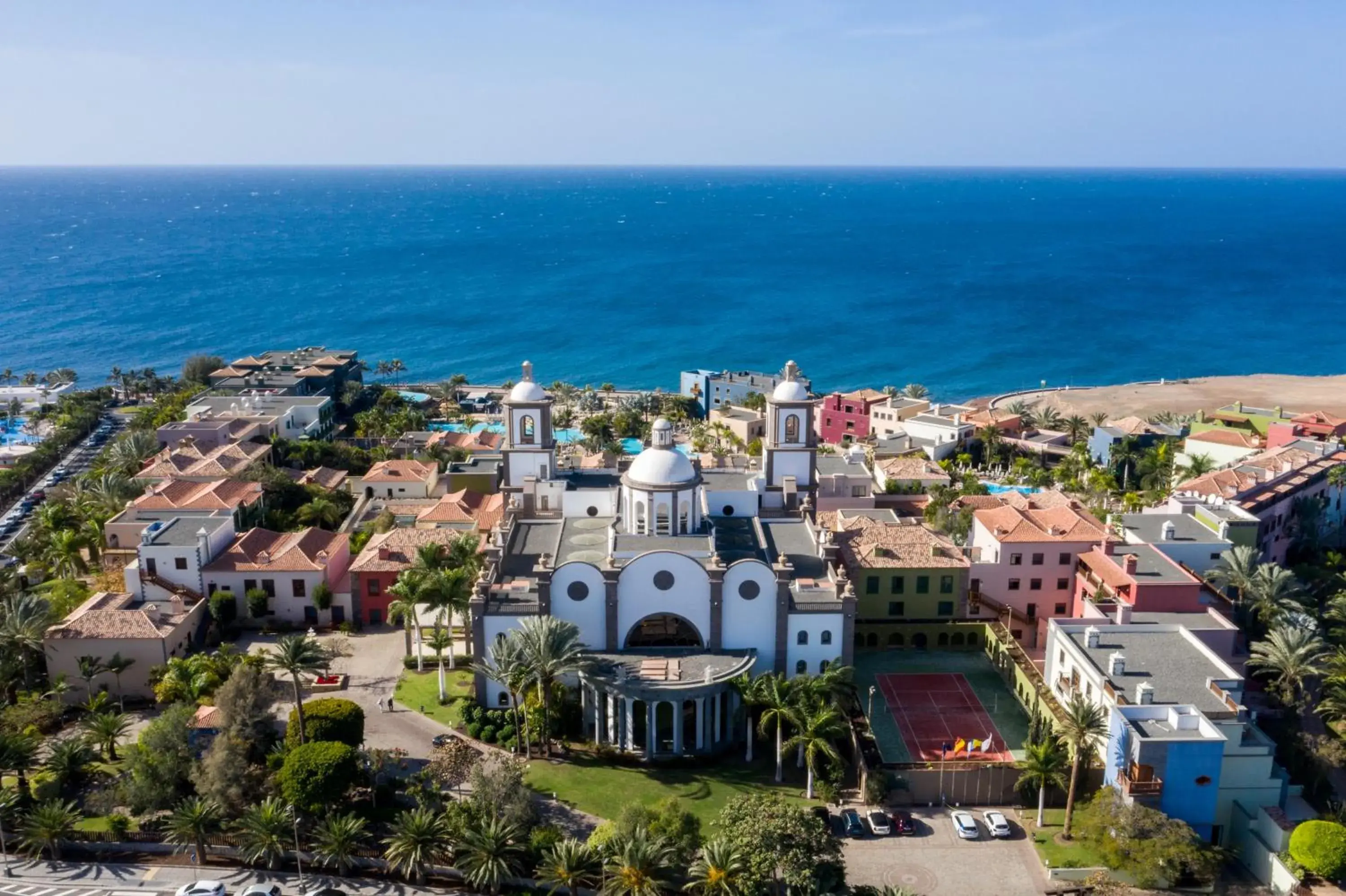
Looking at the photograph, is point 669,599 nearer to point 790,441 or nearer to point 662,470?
point 662,470

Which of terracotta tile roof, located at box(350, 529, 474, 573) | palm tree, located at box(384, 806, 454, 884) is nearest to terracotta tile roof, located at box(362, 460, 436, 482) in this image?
terracotta tile roof, located at box(350, 529, 474, 573)

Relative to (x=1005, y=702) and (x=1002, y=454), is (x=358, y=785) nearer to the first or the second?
(x=1005, y=702)

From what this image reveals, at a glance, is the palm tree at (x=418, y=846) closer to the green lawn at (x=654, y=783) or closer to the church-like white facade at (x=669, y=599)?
the green lawn at (x=654, y=783)

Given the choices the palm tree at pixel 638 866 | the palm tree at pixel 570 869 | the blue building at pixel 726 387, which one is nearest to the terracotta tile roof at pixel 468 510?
the palm tree at pixel 570 869

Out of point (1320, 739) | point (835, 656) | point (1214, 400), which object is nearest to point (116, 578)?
point (835, 656)

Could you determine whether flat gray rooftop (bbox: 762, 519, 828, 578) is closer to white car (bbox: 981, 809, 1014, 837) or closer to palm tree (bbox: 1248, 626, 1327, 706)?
white car (bbox: 981, 809, 1014, 837)

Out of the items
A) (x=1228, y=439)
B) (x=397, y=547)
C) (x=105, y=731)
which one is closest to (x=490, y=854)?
(x=105, y=731)
